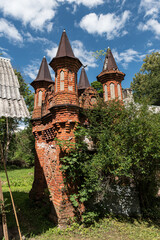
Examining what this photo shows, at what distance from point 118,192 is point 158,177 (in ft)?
5.66

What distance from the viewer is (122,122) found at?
562 centimetres

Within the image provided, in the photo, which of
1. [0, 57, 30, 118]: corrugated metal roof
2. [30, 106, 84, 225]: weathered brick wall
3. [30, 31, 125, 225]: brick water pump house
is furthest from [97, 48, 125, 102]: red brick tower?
[0, 57, 30, 118]: corrugated metal roof

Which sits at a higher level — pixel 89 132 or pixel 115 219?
pixel 89 132

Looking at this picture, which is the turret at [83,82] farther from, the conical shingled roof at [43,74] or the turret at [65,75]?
the turret at [65,75]

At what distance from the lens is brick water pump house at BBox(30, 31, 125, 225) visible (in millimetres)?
6094

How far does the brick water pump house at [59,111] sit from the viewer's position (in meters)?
6.09

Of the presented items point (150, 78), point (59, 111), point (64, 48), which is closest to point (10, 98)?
point (59, 111)

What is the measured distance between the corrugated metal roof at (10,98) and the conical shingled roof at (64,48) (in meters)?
2.59

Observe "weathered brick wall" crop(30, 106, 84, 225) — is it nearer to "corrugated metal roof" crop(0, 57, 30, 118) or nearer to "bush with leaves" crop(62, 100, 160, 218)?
"bush with leaves" crop(62, 100, 160, 218)

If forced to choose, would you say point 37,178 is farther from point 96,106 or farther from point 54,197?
point 96,106

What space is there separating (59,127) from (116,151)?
236 centimetres

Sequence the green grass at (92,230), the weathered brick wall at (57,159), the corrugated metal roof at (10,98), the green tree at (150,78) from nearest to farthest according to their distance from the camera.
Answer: the corrugated metal roof at (10,98) < the green grass at (92,230) < the weathered brick wall at (57,159) < the green tree at (150,78)

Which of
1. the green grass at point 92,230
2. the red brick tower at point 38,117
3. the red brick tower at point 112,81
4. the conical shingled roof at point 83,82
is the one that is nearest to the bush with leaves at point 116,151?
the green grass at point 92,230

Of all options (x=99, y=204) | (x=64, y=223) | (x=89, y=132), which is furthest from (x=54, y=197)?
(x=89, y=132)
